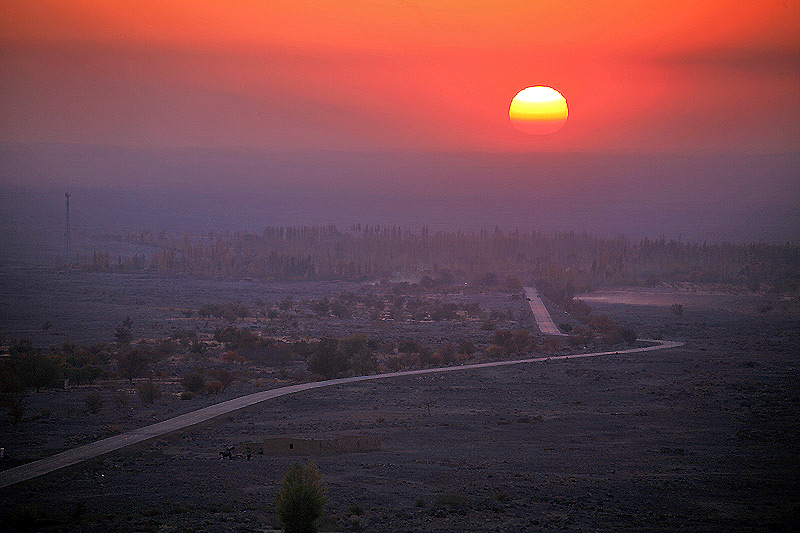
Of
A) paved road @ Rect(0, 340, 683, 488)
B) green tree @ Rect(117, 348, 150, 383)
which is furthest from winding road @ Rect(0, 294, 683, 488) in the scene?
green tree @ Rect(117, 348, 150, 383)

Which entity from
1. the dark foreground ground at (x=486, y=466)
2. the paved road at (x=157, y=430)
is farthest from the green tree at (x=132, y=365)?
the dark foreground ground at (x=486, y=466)

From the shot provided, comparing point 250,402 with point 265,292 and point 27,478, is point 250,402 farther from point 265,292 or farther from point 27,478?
point 265,292

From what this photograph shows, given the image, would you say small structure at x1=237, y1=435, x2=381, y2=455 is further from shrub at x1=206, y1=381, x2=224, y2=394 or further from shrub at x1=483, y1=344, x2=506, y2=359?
shrub at x1=483, y1=344, x2=506, y2=359

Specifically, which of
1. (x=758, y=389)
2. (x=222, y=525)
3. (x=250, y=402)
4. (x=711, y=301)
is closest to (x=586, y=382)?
(x=758, y=389)

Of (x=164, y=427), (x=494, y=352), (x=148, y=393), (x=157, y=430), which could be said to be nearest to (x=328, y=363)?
(x=148, y=393)

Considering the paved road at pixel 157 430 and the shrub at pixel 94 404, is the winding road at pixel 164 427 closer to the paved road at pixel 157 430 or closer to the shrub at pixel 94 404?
the paved road at pixel 157 430
